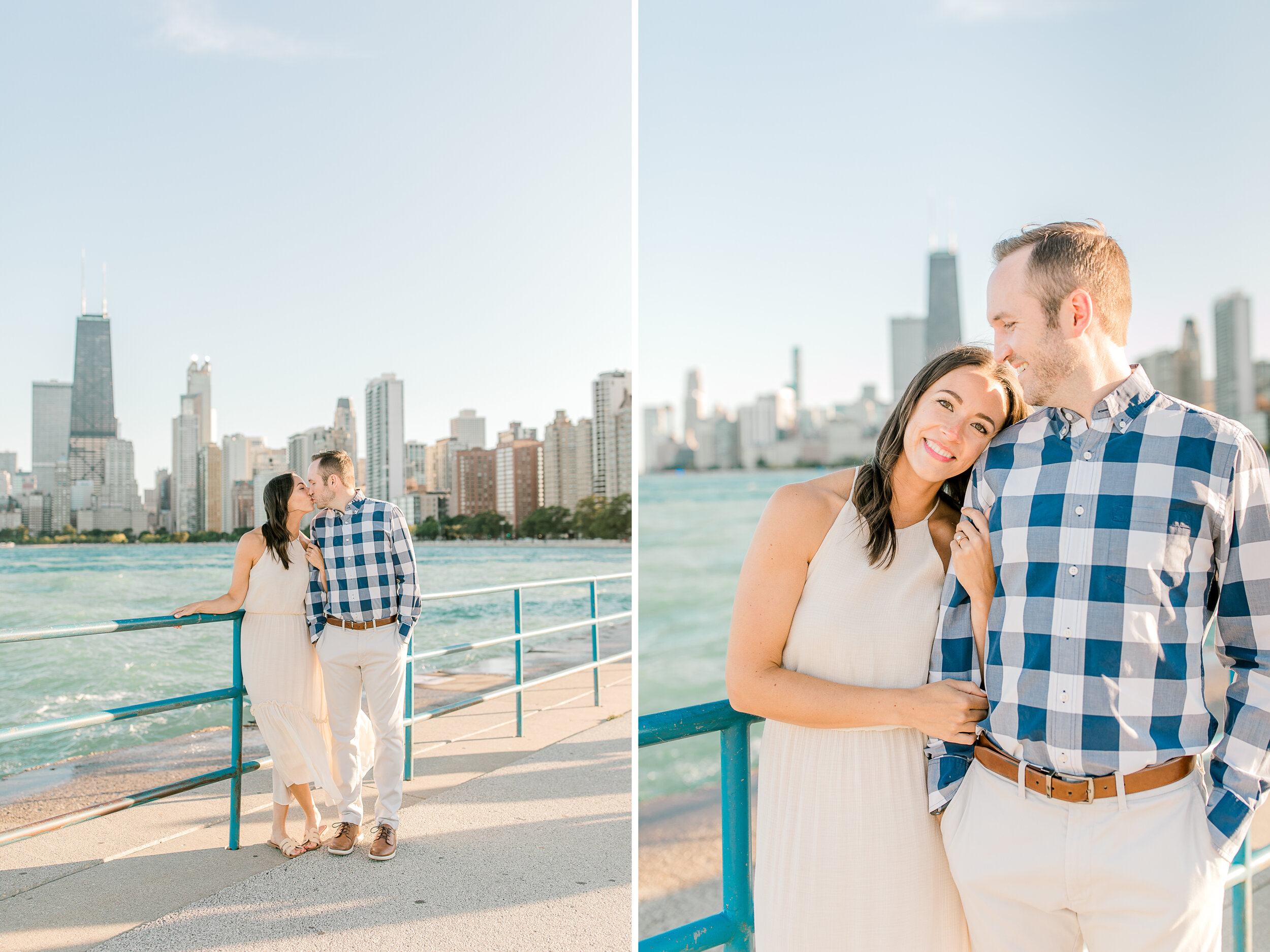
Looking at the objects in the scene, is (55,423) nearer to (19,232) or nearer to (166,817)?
(19,232)

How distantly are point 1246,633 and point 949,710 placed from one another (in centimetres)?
41

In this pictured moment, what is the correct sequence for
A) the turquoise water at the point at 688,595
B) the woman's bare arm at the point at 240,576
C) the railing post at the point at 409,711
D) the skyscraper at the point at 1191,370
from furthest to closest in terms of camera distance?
the skyscraper at the point at 1191,370 < the turquoise water at the point at 688,595 < the railing post at the point at 409,711 < the woman's bare arm at the point at 240,576

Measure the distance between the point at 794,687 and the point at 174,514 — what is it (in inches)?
1899

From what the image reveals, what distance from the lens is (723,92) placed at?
47062 mm

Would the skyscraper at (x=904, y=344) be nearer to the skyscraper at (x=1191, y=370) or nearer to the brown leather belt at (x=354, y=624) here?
the skyscraper at (x=1191, y=370)

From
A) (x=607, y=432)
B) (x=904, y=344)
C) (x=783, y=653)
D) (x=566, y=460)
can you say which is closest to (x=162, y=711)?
(x=783, y=653)

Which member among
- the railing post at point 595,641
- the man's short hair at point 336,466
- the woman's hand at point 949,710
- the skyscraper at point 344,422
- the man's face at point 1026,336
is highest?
the skyscraper at point 344,422

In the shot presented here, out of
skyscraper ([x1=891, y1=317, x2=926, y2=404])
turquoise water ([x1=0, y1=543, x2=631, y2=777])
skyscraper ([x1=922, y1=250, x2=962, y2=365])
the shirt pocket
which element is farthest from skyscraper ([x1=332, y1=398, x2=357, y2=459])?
the shirt pocket

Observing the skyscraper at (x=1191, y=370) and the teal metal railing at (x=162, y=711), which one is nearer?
the teal metal railing at (x=162, y=711)

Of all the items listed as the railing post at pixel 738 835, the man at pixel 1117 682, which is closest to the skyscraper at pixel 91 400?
the railing post at pixel 738 835

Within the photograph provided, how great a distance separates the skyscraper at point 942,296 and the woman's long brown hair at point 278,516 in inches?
1788

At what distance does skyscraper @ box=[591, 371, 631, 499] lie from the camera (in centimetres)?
4134

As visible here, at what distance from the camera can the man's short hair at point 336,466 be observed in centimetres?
335

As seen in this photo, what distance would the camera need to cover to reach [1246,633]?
1.16 metres
